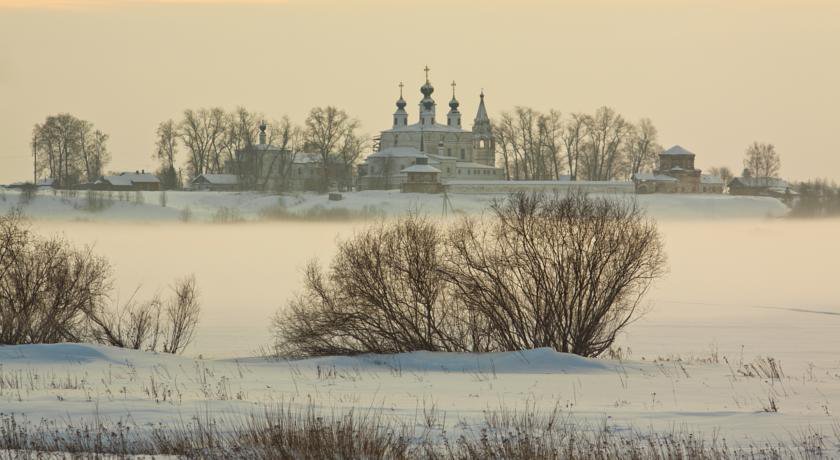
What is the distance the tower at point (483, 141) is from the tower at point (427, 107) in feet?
14.3

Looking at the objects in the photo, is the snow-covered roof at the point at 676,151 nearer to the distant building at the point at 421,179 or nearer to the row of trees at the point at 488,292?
the distant building at the point at 421,179

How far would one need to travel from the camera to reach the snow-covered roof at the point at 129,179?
351ft

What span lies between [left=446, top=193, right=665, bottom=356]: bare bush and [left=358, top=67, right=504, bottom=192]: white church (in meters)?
84.1

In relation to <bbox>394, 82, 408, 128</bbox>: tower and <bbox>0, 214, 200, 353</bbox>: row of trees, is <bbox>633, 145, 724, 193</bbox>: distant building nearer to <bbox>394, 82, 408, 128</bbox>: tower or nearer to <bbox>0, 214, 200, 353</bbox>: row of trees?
<bbox>394, 82, 408, 128</bbox>: tower

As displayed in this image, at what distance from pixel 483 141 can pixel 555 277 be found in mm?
101842

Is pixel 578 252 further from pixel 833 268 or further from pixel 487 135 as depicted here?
pixel 487 135

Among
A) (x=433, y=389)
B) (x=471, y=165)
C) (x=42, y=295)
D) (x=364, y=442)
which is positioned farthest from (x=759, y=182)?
(x=364, y=442)

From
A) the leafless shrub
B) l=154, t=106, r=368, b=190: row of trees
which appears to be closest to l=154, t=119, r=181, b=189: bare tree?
l=154, t=106, r=368, b=190: row of trees

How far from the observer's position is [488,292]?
3144cm

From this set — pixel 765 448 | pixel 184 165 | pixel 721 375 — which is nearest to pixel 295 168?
pixel 184 165

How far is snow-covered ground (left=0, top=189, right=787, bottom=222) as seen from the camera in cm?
9281

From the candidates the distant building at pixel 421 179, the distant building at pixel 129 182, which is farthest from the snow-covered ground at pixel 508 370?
the distant building at pixel 421 179

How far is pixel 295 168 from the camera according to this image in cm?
12156

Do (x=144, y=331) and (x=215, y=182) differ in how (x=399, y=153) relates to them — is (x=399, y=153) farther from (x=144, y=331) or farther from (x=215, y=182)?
(x=144, y=331)
